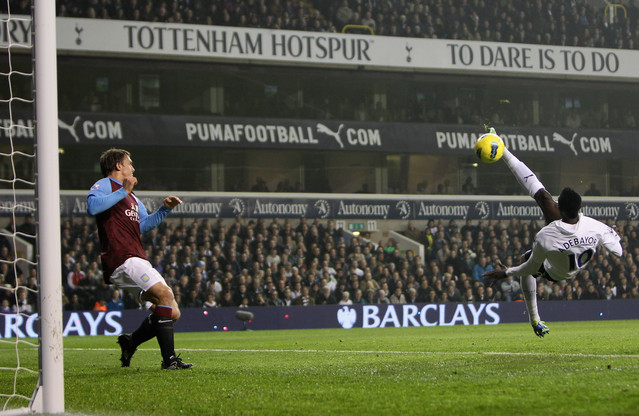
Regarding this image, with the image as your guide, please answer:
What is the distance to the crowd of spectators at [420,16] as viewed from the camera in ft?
87.6

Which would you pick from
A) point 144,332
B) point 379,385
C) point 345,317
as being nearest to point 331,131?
point 345,317

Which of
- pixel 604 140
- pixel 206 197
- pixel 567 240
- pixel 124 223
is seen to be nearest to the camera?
pixel 124 223

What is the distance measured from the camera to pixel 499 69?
30.0 meters

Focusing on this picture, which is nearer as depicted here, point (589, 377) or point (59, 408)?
point (59, 408)

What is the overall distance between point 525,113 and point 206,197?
13.0 metres

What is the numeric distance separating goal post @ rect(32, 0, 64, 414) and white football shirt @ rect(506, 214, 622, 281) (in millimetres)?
4584

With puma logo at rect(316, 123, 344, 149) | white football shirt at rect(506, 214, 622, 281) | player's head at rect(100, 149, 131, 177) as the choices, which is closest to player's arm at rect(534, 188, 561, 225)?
white football shirt at rect(506, 214, 622, 281)

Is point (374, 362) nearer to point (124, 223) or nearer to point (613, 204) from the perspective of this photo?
point (124, 223)

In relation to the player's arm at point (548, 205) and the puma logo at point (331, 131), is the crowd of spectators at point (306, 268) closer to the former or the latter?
the puma logo at point (331, 131)

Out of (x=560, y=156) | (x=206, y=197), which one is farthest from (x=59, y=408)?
(x=560, y=156)

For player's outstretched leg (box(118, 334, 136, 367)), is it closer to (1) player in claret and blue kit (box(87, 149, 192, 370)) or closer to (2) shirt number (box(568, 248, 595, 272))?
(1) player in claret and blue kit (box(87, 149, 192, 370))

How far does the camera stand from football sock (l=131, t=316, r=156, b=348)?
25.0 ft

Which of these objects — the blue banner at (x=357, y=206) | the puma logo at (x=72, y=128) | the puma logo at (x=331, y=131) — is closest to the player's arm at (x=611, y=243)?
the blue banner at (x=357, y=206)

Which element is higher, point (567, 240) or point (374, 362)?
point (567, 240)
